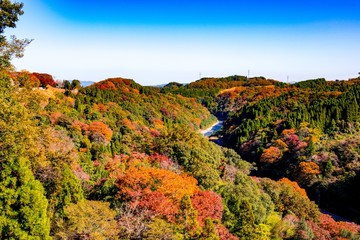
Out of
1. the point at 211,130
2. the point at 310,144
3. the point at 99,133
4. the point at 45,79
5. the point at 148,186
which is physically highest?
the point at 45,79

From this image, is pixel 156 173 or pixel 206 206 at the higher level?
pixel 156 173

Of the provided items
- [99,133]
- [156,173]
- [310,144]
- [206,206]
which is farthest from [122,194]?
[310,144]

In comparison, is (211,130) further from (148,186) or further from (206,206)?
(148,186)

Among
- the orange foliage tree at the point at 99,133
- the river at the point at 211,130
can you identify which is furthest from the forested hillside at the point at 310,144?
the orange foliage tree at the point at 99,133

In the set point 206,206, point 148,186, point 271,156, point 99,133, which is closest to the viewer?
point 148,186

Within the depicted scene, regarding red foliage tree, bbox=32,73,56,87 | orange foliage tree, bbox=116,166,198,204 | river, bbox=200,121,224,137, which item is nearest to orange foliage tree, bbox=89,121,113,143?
orange foliage tree, bbox=116,166,198,204

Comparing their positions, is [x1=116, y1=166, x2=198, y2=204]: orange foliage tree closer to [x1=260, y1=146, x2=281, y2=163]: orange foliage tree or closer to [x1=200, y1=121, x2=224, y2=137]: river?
[x1=260, y1=146, x2=281, y2=163]: orange foliage tree

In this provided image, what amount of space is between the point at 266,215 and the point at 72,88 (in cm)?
7415

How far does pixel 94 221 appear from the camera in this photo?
18359 mm

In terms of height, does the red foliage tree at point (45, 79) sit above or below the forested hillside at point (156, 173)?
above

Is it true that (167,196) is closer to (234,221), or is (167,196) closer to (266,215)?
(234,221)

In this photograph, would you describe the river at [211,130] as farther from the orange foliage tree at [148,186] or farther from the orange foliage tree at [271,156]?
the orange foliage tree at [148,186]

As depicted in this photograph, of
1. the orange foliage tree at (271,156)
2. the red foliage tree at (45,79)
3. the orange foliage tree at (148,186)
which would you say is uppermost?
the red foliage tree at (45,79)

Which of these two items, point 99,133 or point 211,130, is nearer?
point 99,133
